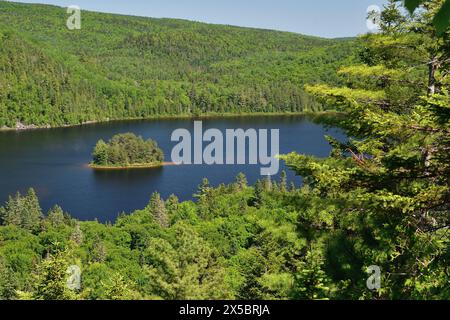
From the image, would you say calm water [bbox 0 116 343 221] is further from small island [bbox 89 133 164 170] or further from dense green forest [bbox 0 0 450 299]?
dense green forest [bbox 0 0 450 299]

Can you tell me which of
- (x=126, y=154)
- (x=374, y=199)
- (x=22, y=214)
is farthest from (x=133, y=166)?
(x=374, y=199)

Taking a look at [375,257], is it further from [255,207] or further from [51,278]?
[255,207]

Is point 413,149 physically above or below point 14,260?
above

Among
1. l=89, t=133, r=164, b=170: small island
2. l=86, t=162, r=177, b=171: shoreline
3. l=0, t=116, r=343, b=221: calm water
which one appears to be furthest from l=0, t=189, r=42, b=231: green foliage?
l=89, t=133, r=164, b=170: small island

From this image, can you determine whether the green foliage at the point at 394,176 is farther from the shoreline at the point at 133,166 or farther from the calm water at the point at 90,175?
the shoreline at the point at 133,166

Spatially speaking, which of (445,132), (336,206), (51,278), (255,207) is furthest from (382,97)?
(255,207)

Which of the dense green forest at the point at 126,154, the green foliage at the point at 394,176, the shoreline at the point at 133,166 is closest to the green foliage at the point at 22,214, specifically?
the shoreline at the point at 133,166
